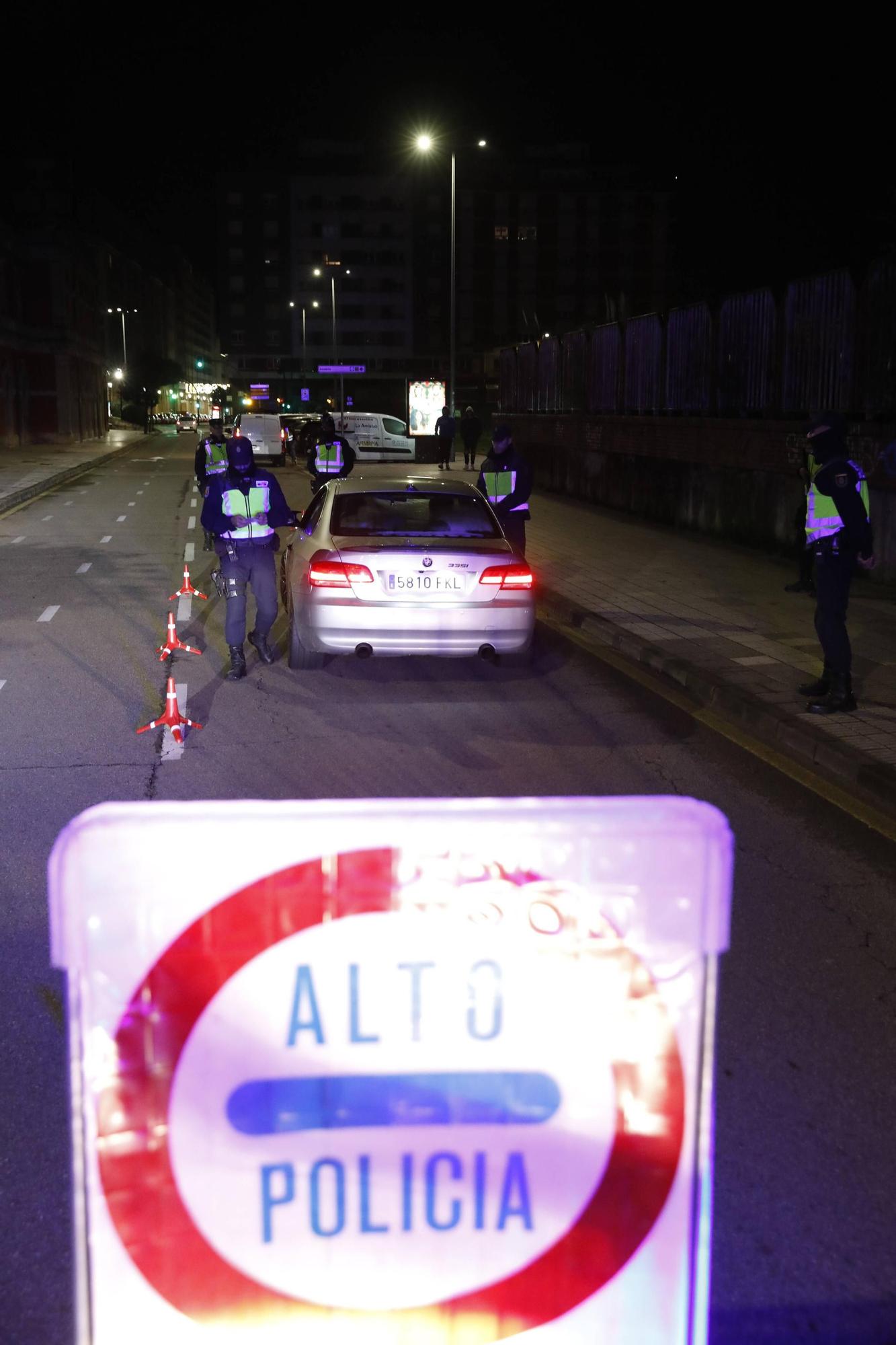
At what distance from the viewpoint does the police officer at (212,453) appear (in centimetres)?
1752

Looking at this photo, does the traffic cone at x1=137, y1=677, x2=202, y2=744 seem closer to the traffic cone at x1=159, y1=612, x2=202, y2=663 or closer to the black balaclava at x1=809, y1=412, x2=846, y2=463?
the traffic cone at x1=159, y1=612, x2=202, y2=663

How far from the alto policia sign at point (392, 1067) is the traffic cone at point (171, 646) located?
840 cm

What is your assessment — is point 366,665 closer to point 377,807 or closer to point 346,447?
point 377,807

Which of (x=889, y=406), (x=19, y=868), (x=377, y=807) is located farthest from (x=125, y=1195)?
(x=889, y=406)

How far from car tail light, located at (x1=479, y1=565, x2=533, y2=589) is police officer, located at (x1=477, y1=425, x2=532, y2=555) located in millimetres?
3095

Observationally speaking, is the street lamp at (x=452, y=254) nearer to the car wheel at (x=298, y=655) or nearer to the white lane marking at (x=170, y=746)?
the car wheel at (x=298, y=655)

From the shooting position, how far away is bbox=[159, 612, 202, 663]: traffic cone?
10.8 meters

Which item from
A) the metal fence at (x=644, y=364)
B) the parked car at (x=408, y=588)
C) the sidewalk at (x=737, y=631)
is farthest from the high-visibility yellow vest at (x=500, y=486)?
the metal fence at (x=644, y=364)

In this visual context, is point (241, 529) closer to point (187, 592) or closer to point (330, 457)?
point (187, 592)

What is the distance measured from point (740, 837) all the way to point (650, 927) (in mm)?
4633

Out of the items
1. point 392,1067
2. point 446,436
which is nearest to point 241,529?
point 392,1067

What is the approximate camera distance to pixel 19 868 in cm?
611

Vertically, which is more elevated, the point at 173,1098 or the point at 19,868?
the point at 173,1098

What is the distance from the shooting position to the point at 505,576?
10.5m
